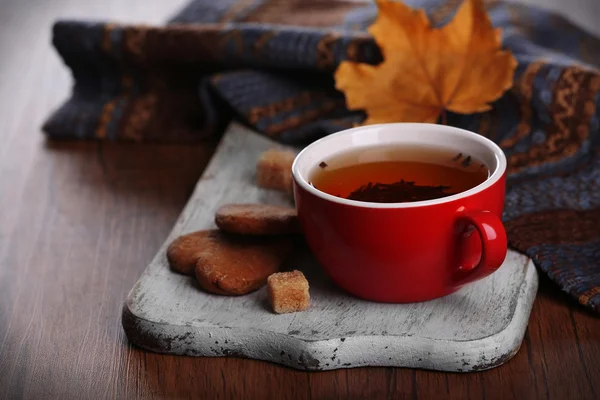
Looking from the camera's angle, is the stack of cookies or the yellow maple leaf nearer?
the stack of cookies

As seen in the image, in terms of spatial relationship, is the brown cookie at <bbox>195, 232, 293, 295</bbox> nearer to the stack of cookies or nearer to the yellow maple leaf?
the stack of cookies

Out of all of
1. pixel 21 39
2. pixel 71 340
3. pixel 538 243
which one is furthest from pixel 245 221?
pixel 21 39

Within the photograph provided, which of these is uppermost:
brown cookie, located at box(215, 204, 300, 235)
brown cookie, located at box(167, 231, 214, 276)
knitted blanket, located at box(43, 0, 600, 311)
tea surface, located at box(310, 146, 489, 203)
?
tea surface, located at box(310, 146, 489, 203)

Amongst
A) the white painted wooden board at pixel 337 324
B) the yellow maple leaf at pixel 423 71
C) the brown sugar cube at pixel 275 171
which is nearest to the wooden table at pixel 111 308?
the white painted wooden board at pixel 337 324

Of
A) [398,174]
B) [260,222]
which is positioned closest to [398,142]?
[398,174]

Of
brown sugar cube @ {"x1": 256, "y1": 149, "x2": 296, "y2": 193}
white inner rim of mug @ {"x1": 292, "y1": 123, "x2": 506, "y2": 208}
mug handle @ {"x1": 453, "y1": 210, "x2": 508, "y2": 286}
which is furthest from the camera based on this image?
brown sugar cube @ {"x1": 256, "y1": 149, "x2": 296, "y2": 193}

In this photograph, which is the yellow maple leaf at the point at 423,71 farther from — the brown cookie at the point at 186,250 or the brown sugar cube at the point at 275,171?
the brown cookie at the point at 186,250

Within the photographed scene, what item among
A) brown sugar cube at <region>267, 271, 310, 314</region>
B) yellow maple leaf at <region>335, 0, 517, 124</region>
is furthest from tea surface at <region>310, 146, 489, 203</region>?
yellow maple leaf at <region>335, 0, 517, 124</region>
